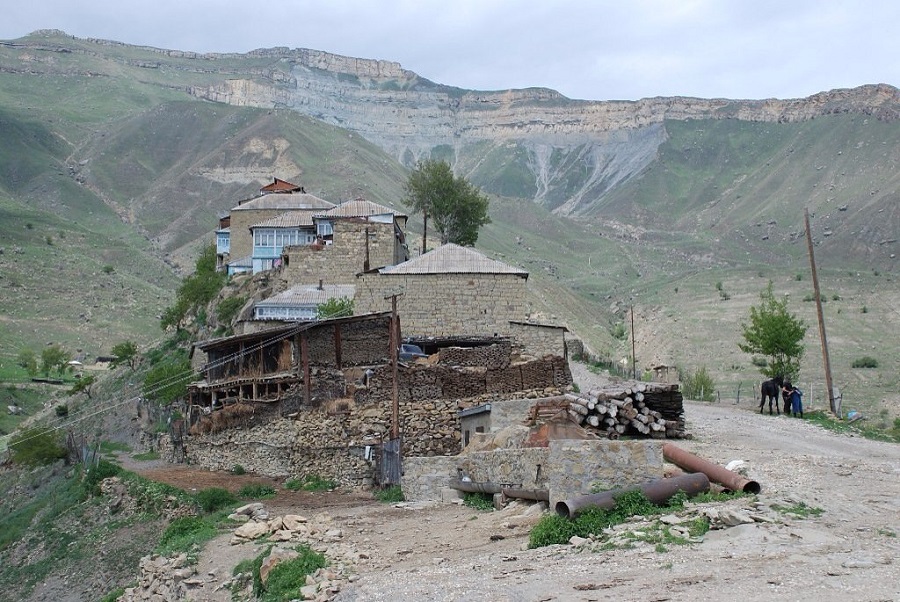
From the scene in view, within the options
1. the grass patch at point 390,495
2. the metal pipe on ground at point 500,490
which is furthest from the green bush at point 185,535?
the metal pipe on ground at point 500,490

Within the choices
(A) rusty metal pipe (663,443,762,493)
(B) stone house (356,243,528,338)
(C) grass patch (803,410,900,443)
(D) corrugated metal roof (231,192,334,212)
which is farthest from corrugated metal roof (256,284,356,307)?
(A) rusty metal pipe (663,443,762,493)

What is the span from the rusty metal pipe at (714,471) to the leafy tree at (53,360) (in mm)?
56253

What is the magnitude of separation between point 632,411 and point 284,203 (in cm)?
3511

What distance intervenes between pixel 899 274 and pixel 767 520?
85.2 meters

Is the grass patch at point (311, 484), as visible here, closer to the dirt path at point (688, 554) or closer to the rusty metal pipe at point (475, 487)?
the dirt path at point (688, 554)

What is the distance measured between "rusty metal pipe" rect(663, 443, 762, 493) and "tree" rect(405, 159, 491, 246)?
3470 cm

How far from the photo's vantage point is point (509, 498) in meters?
15.6

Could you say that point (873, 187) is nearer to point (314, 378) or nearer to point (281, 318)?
point (281, 318)

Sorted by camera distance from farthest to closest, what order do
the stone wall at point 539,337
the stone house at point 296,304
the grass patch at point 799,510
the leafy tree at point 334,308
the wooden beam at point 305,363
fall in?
the stone house at point 296,304
the leafy tree at point 334,308
the stone wall at point 539,337
the wooden beam at point 305,363
the grass patch at point 799,510

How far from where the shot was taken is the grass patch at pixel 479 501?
16203mm

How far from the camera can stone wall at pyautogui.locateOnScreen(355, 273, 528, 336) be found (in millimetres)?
29672

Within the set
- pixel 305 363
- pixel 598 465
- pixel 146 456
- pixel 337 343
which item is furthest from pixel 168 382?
pixel 598 465

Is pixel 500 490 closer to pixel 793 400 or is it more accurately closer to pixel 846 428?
pixel 846 428

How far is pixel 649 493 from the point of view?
502 inches
